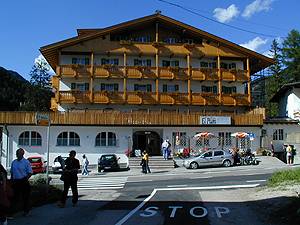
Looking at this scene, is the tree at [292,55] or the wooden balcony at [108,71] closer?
the wooden balcony at [108,71]

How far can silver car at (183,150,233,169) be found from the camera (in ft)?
120

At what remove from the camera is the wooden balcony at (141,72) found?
47.9 metres

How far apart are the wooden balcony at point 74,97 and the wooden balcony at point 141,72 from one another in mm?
4889

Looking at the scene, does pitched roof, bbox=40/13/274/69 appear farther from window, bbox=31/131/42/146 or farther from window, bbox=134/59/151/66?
window, bbox=31/131/42/146

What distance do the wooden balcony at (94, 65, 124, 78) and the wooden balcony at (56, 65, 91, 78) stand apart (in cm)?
85

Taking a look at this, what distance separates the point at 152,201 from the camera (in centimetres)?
1554

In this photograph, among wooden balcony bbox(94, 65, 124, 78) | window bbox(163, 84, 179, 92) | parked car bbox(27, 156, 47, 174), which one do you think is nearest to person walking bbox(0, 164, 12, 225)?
parked car bbox(27, 156, 47, 174)

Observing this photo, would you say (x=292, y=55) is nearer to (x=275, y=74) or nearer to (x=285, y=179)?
(x=275, y=74)

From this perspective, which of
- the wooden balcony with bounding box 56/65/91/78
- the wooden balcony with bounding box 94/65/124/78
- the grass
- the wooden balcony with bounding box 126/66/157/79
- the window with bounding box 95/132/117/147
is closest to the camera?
the grass

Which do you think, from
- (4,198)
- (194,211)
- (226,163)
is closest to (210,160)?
(226,163)

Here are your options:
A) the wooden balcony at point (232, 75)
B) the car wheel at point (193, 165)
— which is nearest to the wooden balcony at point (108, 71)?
the wooden balcony at point (232, 75)

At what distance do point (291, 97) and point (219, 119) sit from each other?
12.4m

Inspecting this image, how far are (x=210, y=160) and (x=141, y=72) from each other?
15.0 m

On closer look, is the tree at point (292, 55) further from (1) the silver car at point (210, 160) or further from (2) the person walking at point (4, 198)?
(2) the person walking at point (4, 198)
